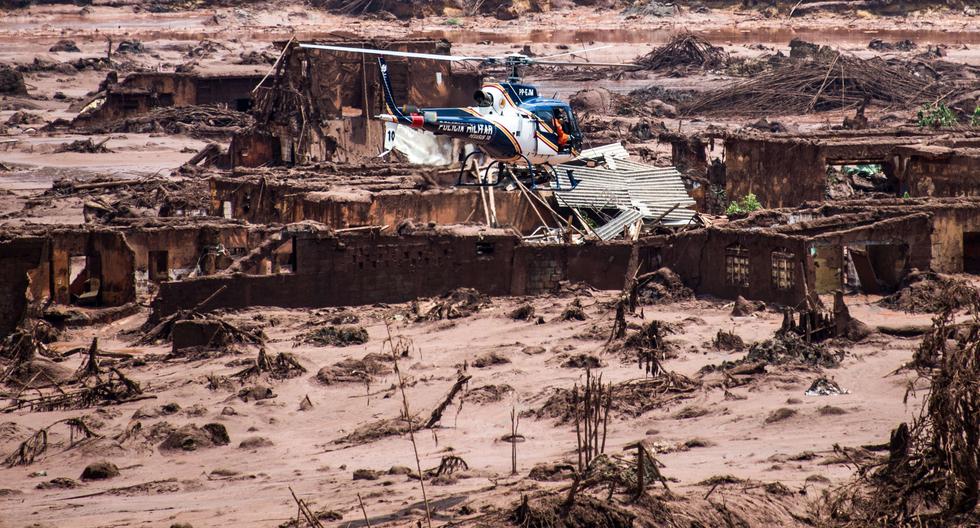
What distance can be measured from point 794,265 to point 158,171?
1936cm

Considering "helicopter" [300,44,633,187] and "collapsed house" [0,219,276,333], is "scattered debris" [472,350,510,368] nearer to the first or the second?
"collapsed house" [0,219,276,333]

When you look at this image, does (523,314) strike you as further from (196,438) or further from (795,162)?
(795,162)

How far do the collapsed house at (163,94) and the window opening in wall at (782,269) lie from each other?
87.3ft

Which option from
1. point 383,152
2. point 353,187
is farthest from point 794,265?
point 383,152

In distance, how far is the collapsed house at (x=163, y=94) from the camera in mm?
46125

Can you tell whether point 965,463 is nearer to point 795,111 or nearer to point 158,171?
point 158,171

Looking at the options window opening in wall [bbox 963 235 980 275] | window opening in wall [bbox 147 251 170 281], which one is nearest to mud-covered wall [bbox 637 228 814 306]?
window opening in wall [bbox 963 235 980 275]

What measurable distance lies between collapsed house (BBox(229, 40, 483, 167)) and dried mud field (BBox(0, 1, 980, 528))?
4.88 metres

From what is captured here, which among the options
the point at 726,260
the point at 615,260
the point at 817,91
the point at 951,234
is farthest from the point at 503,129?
the point at 817,91

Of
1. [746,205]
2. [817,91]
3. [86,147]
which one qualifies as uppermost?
[817,91]

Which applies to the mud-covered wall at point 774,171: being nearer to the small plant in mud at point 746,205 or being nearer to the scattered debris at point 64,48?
the small plant in mud at point 746,205

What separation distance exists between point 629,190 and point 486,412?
37.1 feet

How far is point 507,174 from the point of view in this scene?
2888cm

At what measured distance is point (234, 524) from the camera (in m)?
13.7
